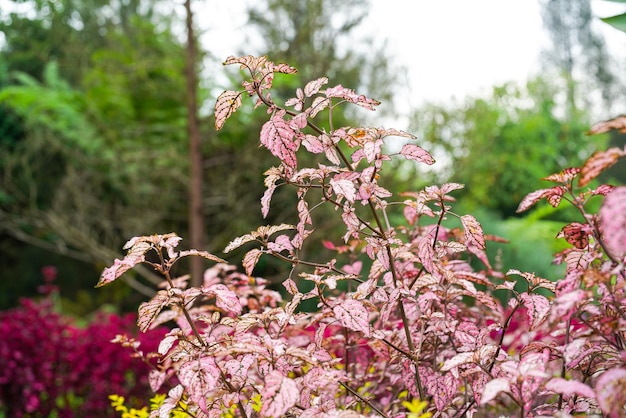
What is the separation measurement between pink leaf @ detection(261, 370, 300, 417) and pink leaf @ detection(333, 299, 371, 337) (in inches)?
8.1

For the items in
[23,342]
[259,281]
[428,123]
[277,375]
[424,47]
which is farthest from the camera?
[424,47]

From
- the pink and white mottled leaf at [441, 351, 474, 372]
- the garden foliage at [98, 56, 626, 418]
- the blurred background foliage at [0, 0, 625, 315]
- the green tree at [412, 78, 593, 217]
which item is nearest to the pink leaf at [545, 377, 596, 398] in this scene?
the garden foliage at [98, 56, 626, 418]

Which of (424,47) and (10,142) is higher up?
(424,47)

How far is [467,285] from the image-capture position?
4.41ft

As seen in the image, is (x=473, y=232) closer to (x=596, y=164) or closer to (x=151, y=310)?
(x=596, y=164)

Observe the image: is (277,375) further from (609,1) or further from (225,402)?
(609,1)

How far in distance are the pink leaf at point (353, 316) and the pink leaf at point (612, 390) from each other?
16.2 inches

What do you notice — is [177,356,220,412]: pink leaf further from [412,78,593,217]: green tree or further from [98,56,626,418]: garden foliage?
[412,78,593,217]: green tree

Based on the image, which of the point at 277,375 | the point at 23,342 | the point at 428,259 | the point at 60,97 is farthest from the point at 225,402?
the point at 60,97

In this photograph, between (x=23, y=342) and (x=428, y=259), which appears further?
(x=23, y=342)

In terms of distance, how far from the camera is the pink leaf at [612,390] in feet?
2.75

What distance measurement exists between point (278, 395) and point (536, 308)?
57 cm

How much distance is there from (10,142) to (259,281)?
25.5 ft

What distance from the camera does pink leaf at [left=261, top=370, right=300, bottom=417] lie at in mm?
931
